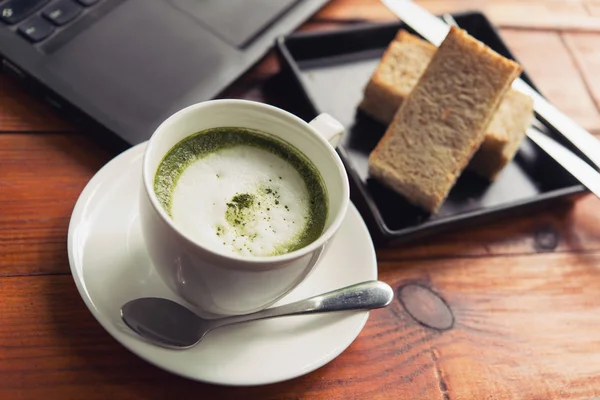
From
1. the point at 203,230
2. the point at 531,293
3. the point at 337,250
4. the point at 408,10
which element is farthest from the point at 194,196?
the point at 408,10

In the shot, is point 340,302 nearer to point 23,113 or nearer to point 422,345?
point 422,345

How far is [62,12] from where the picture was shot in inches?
34.1

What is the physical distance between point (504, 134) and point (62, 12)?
2.15 feet

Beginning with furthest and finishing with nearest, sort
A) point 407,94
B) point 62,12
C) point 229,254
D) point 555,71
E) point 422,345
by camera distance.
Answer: point 555,71 → point 407,94 → point 62,12 → point 422,345 → point 229,254

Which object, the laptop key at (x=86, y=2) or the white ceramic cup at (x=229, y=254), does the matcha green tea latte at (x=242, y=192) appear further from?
the laptop key at (x=86, y=2)

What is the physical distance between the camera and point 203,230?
60 cm

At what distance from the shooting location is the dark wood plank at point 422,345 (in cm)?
64

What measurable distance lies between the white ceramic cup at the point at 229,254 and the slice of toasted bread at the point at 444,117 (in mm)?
234

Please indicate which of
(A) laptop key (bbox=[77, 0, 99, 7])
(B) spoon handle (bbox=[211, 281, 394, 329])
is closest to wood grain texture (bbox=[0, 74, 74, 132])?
(A) laptop key (bbox=[77, 0, 99, 7])

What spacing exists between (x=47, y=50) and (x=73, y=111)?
0.32 feet

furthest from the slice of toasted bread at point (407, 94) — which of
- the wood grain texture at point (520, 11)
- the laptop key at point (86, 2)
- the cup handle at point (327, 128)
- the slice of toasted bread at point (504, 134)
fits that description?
the laptop key at point (86, 2)

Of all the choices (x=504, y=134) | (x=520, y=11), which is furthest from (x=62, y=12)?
(x=520, y=11)

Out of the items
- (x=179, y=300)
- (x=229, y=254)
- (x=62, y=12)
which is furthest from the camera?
(x=62, y=12)

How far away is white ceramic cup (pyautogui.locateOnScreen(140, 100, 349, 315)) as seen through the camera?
56cm
